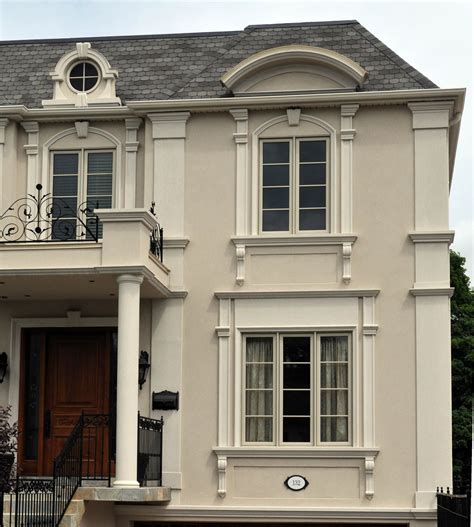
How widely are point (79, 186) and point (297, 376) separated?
4.61 metres

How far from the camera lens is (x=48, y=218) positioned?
58.3ft

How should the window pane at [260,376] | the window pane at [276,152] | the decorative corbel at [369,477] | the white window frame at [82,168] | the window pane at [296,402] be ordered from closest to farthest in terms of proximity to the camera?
the decorative corbel at [369,477]
the window pane at [296,402]
the window pane at [260,376]
the window pane at [276,152]
the white window frame at [82,168]

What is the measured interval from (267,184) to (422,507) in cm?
534

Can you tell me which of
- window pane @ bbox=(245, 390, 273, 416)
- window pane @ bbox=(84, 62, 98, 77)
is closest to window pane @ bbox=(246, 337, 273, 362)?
window pane @ bbox=(245, 390, 273, 416)

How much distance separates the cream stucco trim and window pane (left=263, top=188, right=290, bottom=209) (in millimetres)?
1769

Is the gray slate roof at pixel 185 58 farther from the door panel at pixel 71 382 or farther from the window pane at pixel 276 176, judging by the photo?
the door panel at pixel 71 382

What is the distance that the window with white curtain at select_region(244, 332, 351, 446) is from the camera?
16.6m

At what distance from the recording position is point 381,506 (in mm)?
16266

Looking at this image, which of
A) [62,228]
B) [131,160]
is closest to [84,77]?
[131,160]

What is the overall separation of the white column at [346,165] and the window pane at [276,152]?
87cm

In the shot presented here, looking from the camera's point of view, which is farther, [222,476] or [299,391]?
[299,391]

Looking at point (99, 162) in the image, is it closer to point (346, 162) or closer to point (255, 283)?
point (255, 283)

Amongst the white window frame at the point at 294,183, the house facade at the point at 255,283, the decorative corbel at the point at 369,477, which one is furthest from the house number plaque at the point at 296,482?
the white window frame at the point at 294,183

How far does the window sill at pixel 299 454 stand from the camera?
642 inches
